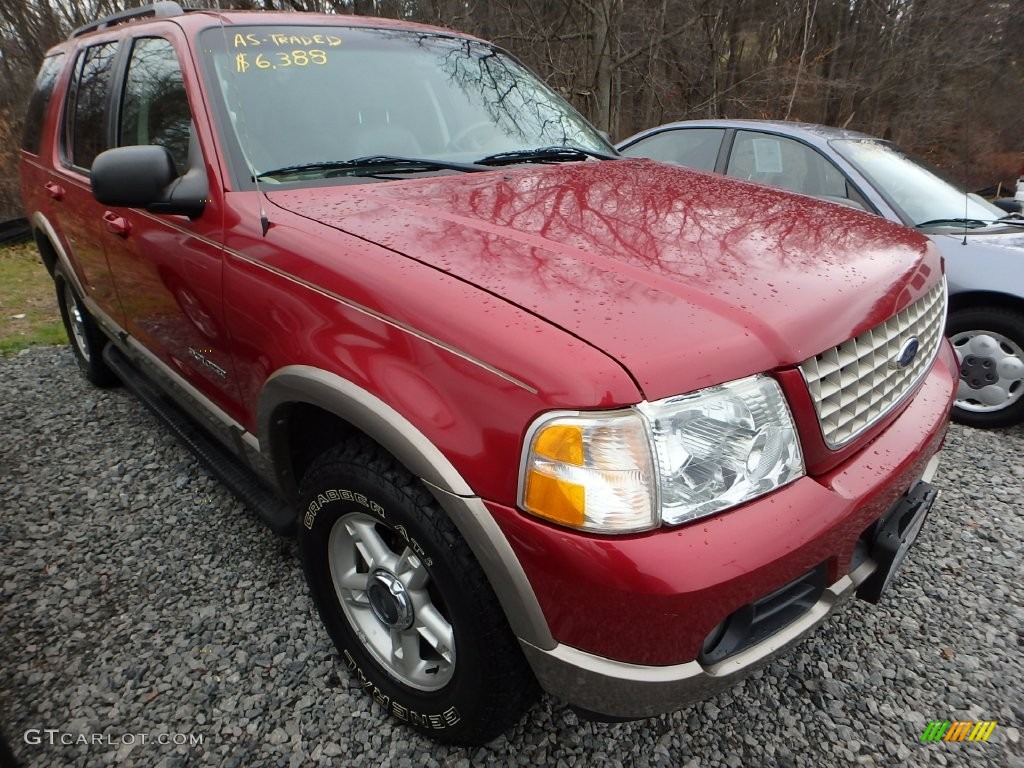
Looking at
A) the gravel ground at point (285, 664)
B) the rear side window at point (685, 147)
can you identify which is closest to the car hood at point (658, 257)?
the gravel ground at point (285, 664)

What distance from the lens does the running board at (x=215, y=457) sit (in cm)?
215

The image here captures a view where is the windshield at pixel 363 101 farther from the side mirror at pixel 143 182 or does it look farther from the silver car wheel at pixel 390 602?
the silver car wheel at pixel 390 602

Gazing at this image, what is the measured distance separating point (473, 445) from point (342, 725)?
1.15 m

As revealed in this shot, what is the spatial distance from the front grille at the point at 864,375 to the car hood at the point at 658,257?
0.05m

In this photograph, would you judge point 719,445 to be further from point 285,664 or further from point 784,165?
point 784,165

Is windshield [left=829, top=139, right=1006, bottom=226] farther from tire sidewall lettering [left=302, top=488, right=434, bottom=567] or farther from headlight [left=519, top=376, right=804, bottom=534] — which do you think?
tire sidewall lettering [left=302, top=488, right=434, bottom=567]

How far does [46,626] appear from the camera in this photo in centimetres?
227

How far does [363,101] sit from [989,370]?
3680 millimetres

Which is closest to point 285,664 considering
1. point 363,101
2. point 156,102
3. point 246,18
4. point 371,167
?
point 371,167

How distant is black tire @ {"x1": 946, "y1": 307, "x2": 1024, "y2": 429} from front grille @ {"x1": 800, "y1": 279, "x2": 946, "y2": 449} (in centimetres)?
219

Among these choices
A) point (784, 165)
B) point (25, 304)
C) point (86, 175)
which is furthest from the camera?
point (25, 304)

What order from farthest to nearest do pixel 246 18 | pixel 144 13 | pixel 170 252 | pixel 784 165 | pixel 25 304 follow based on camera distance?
pixel 25 304, pixel 784 165, pixel 144 13, pixel 246 18, pixel 170 252

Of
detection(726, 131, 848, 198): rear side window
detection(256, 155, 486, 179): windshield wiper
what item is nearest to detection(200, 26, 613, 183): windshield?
detection(256, 155, 486, 179): windshield wiper

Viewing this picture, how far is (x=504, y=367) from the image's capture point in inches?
49.9
